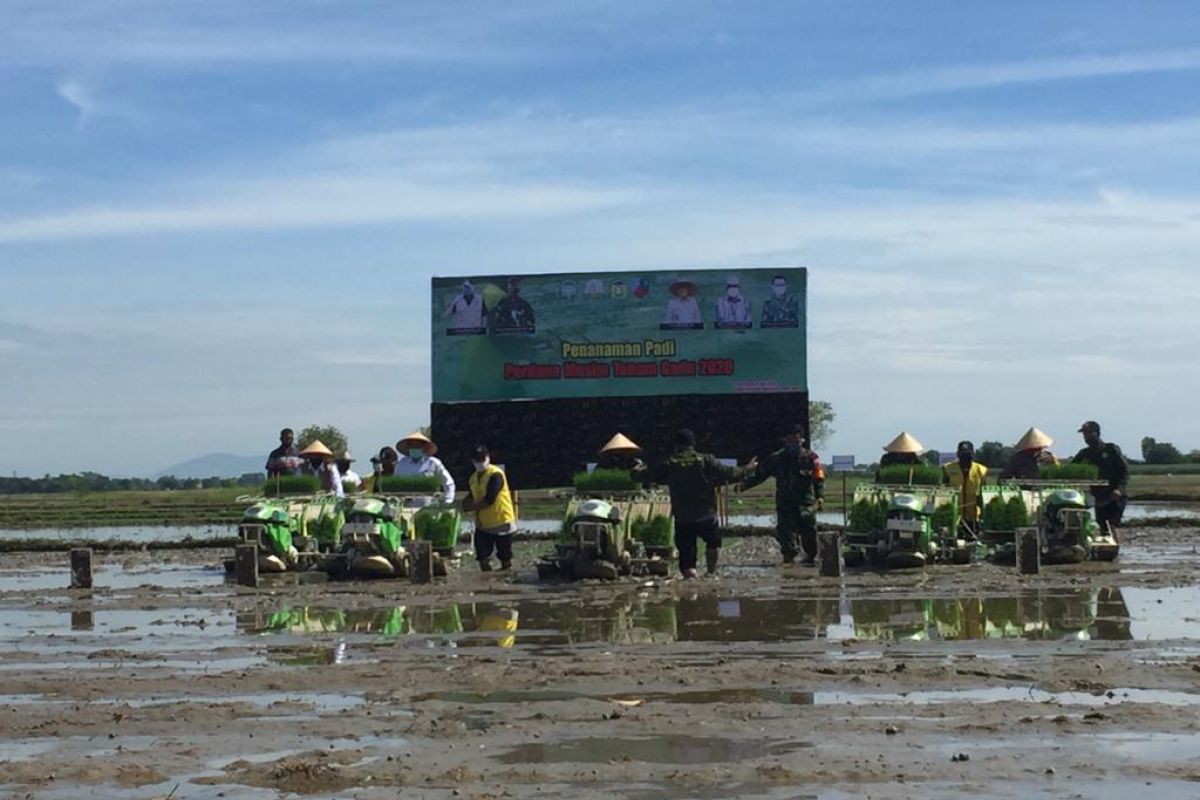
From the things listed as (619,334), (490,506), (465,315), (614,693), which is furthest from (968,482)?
(465,315)

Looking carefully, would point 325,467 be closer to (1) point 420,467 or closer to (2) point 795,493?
(1) point 420,467

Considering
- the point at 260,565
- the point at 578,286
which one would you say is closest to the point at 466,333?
the point at 578,286

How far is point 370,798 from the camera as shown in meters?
8.62

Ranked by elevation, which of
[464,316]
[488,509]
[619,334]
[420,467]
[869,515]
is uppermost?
[464,316]

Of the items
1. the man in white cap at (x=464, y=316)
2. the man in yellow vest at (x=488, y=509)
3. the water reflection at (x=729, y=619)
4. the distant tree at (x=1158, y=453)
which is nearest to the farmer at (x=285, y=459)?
the man in yellow vest at (x=488, y=509)

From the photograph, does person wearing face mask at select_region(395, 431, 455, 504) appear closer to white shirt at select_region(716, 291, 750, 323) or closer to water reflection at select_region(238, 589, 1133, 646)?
water reflection at select_region(238, 589, 1133, 646)

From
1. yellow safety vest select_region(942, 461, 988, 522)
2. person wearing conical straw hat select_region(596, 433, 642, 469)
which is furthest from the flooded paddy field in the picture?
person wearing conical straw hat select_region(596, 433, 642, 469)

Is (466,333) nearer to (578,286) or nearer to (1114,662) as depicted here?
(578,286)

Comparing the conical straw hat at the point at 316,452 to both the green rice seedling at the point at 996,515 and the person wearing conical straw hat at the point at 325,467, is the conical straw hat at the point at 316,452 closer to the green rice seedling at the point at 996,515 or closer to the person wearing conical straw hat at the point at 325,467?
the person wearing conical straw hat at the point at 325,467

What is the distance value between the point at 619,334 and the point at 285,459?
42.5ft

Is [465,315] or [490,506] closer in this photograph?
[490,506]

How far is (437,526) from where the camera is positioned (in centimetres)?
2336

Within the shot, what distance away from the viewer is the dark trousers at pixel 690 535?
21.4 meters

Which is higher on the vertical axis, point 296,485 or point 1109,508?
point 296,485
